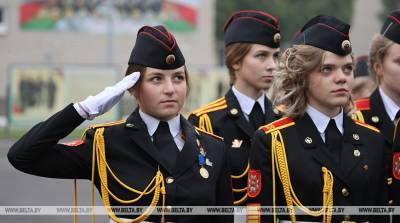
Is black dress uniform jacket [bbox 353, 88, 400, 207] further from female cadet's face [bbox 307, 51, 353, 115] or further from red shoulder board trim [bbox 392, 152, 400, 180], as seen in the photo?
female cadet's face [bbox 307, 51, 353, 115]

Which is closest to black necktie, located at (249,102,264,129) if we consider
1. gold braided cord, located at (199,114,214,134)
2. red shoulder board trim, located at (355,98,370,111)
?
gold braided cord, located at (199,114,214,134)

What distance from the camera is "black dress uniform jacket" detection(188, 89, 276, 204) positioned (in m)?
5.56

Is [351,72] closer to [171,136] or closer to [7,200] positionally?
[171,136]

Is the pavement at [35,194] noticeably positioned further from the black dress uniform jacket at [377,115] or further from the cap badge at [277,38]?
the black dress uniform jacket at [377,115]

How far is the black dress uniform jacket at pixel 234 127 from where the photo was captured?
5562 millimetres

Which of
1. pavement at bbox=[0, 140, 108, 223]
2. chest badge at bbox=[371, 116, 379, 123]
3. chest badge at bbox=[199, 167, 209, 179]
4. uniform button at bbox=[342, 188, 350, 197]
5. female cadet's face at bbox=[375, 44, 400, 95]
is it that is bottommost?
pavement at bbox=[0, 140, 108, 223]

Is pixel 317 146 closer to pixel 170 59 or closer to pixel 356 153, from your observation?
pixel 356 153

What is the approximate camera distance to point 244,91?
5.90 metres

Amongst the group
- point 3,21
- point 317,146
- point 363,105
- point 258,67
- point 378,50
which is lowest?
point 317,146

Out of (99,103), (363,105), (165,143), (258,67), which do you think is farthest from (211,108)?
(99,103)

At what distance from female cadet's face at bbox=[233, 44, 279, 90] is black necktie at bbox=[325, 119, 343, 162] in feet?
4.35

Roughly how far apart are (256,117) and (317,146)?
1.41 metres

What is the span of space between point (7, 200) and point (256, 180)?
27.5ft

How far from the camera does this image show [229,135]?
5707 millimetres
